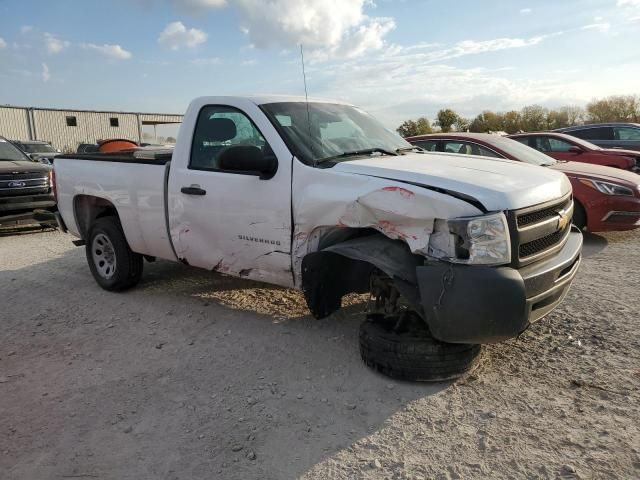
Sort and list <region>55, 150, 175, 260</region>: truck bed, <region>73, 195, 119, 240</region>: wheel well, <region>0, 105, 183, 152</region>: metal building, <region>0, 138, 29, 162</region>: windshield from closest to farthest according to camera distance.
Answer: <region>55, 150, 175, 260</region>: truck bed < <region>73, 195, 119, 240</region>: wheel well < <region>0, 138, 29, 162</region>: windshield < <region>0, 105, 183, 152</region>: metal building

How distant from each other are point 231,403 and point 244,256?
4.32 feet

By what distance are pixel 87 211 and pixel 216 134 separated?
2.45m

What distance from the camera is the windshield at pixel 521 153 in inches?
305

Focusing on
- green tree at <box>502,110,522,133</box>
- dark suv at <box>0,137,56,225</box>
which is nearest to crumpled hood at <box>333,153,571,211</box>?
dark suv at <box>0,137,56,225</box>

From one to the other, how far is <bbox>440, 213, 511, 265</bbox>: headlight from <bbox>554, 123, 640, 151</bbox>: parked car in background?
1196 centimetres

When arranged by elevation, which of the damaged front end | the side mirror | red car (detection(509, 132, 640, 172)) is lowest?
the damaged front end

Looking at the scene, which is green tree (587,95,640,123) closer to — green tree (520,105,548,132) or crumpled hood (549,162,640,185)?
green tree (520,105,548,132)

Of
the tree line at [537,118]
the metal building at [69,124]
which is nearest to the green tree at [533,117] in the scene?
the tree line at [537,118]

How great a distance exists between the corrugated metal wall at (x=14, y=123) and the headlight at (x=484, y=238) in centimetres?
3988

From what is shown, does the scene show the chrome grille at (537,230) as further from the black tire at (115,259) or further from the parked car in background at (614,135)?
the parked car in background at (614,135)

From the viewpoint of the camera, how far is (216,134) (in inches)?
179

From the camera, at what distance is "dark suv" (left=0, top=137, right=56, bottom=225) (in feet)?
30.9

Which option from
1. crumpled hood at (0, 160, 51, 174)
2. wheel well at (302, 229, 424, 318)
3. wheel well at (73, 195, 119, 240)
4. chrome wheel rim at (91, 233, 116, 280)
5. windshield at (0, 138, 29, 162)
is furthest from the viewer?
windshield at (0, 138, 29, 162)

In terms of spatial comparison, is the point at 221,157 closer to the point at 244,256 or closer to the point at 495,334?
the point at 244,256
